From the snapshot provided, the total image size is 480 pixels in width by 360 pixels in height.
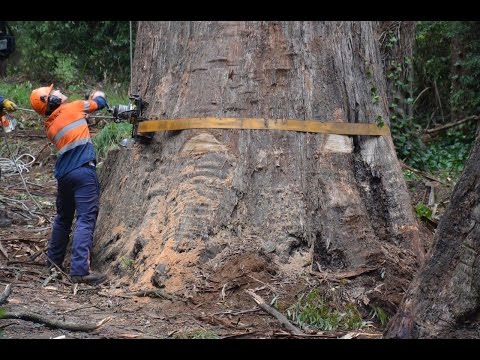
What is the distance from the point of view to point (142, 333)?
4410 mm

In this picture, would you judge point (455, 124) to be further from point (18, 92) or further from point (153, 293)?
point (153, 293)

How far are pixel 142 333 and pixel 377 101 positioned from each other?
2.64 metres

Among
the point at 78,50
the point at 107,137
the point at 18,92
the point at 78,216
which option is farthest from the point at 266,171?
the point at 78,50

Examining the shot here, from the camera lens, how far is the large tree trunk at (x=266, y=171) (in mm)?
5145

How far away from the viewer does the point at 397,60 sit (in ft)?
38.9

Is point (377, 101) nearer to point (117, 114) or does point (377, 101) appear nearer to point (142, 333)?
point (117, 114)

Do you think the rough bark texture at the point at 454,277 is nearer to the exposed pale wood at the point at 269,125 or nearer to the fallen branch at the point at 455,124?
the exposed pale wood at the point at 269,125

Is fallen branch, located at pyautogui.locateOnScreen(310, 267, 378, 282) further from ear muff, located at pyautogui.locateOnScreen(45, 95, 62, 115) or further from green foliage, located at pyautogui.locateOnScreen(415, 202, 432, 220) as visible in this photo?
ear muff, located at pyautogui.locateOnScreen(45, 95, 62, 115)

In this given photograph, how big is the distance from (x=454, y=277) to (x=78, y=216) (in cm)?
344

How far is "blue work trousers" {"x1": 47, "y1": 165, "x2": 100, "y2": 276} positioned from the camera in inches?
232

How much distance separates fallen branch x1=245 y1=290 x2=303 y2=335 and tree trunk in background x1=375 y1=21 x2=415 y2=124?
7413 millimetres

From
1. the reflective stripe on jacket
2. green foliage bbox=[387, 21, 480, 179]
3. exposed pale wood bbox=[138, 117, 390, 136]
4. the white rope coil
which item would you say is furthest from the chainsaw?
green foliage bbox=[387, 21, 480, 179]

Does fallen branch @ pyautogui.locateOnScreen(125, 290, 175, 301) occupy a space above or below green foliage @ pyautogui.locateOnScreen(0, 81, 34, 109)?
below
